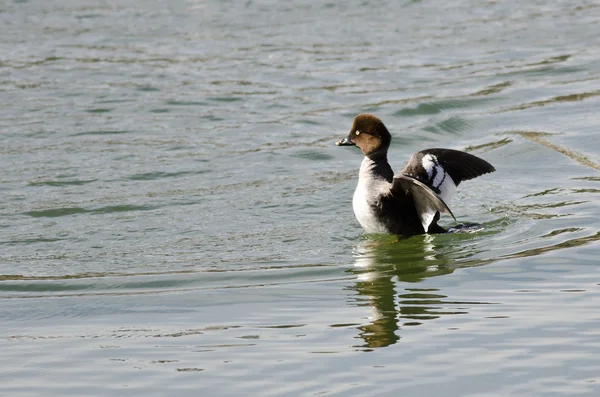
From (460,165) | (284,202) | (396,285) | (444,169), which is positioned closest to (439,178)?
(444,169)

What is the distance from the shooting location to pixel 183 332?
7.11 m

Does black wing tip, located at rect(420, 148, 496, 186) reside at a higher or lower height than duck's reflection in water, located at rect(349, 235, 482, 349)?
higher

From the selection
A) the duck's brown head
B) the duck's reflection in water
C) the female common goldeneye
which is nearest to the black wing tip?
the female common goldeneye

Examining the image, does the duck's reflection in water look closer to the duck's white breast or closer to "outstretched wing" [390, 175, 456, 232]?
the duck's white breast

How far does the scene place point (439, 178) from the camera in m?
9.77

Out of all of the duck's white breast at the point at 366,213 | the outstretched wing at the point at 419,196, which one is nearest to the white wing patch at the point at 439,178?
the outstretched wing at the point at 419,196

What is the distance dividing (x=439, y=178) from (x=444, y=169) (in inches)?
8.6

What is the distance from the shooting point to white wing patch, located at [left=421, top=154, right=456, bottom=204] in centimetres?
971

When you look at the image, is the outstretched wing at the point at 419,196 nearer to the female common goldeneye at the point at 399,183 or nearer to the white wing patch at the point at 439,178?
the female common goldeneye at the point at 399,183

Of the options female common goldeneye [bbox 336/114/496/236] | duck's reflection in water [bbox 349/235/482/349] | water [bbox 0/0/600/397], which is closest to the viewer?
water [bbox 0/0/600/397]

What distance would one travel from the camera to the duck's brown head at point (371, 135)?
9.95m

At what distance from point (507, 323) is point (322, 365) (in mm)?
1384

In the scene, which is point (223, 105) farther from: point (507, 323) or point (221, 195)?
point (507, 323)

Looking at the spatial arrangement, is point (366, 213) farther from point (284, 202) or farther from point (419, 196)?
point (284, 202)
